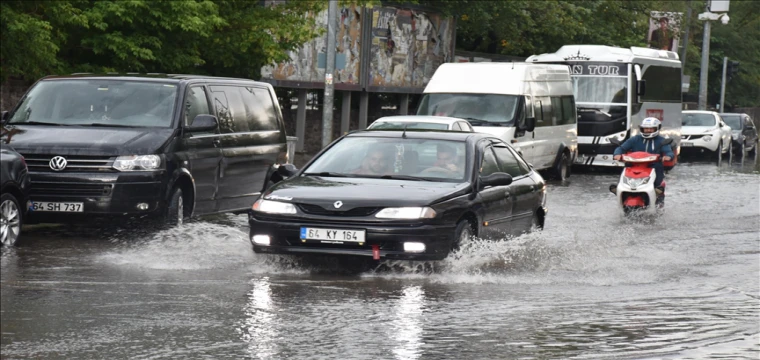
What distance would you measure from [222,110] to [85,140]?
238 cm

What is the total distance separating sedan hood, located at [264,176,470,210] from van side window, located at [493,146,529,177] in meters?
1.32

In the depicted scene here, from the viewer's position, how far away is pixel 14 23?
17891 millimetres

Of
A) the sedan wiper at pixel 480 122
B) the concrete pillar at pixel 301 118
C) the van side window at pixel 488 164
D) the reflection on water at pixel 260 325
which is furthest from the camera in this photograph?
the concrete pillar at pixel 301 118

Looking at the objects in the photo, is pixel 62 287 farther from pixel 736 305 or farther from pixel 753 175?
pixel 753 175

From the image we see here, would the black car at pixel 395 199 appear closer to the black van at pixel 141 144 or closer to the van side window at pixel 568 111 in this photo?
the black van at pixel 141 144

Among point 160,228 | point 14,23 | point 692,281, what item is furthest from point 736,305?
point 14,23

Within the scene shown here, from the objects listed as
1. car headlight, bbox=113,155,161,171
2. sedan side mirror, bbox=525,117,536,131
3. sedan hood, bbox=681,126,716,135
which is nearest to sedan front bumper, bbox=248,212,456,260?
car headlight, bbox=113,155,161,171

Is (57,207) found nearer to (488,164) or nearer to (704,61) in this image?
(488,164)

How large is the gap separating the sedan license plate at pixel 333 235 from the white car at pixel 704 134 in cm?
3111

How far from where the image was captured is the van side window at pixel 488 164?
1248 cm

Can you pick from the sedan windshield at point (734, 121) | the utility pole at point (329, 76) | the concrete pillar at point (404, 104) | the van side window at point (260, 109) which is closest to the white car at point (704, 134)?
the sedan windshield at point (734, 121)

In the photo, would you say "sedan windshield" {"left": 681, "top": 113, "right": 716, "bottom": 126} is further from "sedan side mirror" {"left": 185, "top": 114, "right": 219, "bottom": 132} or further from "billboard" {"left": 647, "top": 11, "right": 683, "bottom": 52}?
"sedan side mirror" {"left": 185, "top": 114, "right": 219, "bottom": 132}

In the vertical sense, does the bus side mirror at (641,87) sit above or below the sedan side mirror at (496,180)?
above

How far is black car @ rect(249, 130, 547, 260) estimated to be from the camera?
11031 millimetres
